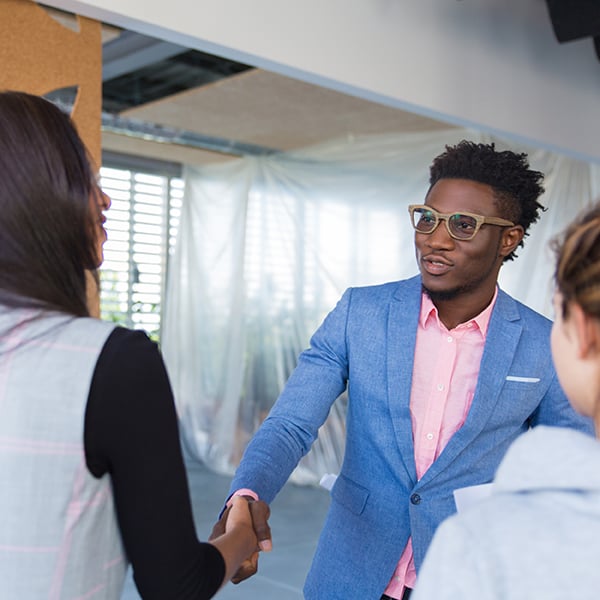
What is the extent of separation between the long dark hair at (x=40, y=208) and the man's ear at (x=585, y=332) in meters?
0.67

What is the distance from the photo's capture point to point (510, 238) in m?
2.23

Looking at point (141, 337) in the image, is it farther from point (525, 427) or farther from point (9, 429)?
point (525, 427)

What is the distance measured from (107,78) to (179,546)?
5.30m

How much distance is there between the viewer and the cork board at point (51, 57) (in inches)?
110

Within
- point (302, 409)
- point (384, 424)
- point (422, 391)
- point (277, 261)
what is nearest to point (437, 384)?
point (422, 391)

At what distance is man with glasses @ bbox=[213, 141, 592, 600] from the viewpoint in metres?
1.94

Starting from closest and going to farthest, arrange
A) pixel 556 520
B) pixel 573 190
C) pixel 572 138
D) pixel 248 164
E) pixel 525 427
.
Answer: pixel 556 520 < pixel 525 427 < pixel 572 138 < pixel 573 190 < pixel 248 164

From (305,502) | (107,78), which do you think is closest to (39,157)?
(107,78)

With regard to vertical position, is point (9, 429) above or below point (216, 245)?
above

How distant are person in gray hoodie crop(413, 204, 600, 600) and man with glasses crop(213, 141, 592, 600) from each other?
0.92m

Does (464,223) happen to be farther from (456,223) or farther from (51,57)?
(51,57)

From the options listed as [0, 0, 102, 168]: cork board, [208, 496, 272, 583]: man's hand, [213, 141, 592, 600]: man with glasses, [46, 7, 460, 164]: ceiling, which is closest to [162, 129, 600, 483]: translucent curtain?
[46, 7, 460, 164]: ceiling

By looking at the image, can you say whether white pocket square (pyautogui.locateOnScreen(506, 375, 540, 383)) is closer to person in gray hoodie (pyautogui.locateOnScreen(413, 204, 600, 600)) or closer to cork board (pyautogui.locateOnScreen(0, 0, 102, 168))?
person in gray hoodie (pyautogui.locateOnScreen(413, 204, 600, 600))

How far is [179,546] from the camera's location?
1.19m
